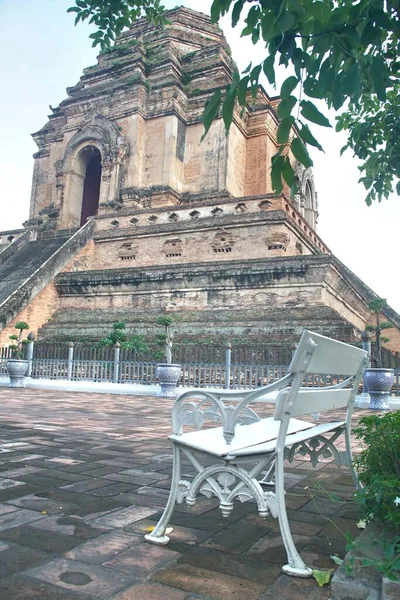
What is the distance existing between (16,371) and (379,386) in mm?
8362

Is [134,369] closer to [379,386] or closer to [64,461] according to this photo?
[379,386]

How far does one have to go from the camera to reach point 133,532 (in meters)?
2.40

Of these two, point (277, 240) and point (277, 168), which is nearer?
point (277, 168)

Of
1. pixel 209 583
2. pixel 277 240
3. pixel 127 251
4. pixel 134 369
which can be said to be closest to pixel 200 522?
pixel 209 583

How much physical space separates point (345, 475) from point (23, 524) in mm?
2292

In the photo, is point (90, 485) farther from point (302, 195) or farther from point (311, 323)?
point (302, 195)

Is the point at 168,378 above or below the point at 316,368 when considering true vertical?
below

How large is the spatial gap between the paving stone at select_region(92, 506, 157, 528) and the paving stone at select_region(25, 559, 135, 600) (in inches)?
18.4

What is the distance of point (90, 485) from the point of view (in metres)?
3.21

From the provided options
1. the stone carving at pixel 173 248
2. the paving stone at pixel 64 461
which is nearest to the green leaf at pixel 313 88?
the paving stone at pixel 64 461

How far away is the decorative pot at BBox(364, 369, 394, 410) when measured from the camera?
8.99 metres

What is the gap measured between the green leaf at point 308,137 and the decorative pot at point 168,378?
903 centimetres

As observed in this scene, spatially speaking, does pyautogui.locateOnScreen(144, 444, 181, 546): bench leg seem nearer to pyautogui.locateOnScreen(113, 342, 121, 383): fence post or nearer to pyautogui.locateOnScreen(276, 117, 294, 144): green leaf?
pyautogui.locateOnScreen(276, 117, 294, 144): green leaf

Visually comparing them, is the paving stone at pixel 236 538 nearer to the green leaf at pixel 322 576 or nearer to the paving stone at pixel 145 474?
the green leaf at pixel 322 576
